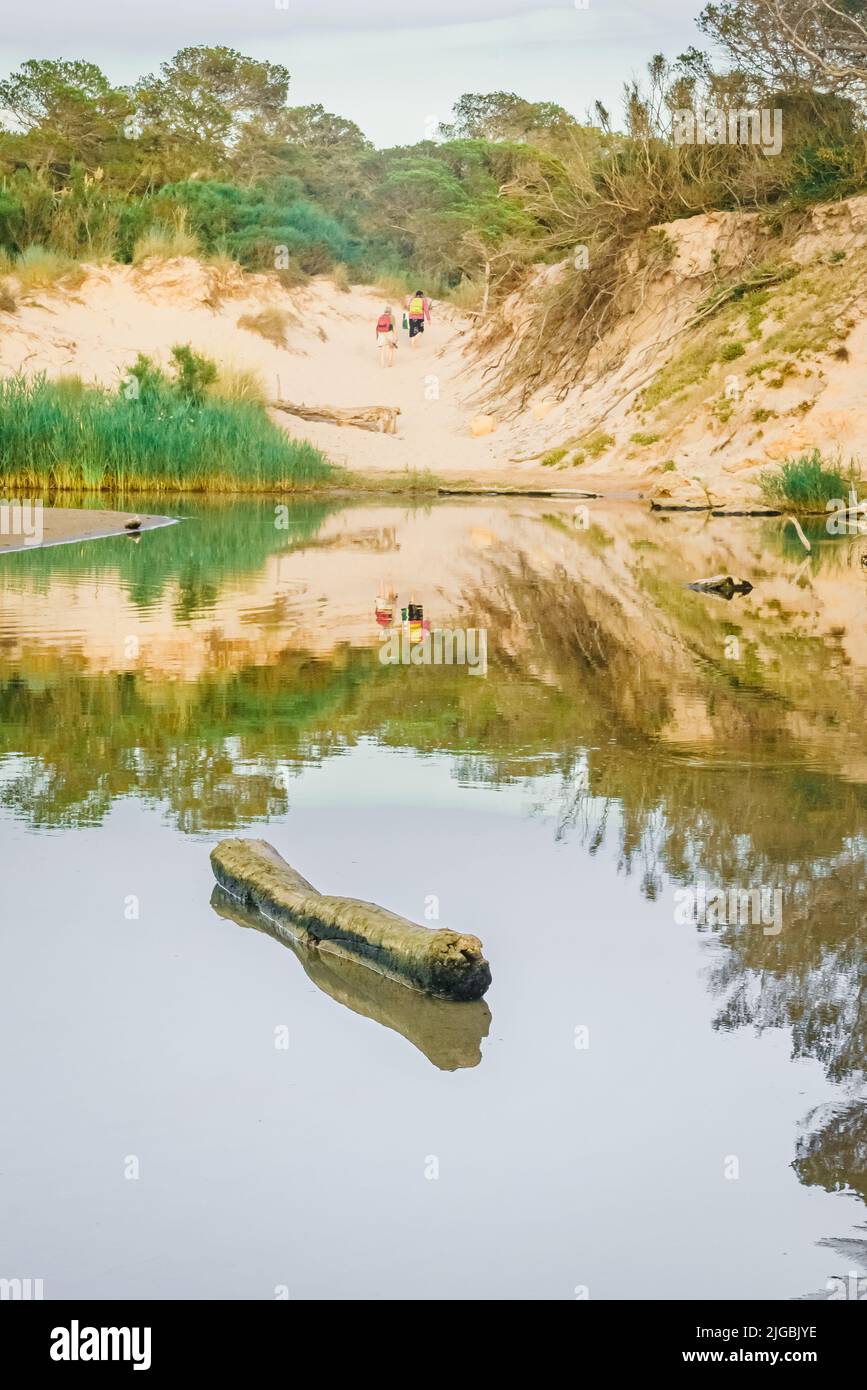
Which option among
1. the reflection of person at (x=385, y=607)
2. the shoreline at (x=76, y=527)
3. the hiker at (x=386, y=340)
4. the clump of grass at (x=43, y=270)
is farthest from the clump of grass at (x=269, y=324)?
the reflection of person at (x=385, y=607)

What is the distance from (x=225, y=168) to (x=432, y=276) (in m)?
9.22

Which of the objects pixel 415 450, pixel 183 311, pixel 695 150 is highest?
pixel 695 150

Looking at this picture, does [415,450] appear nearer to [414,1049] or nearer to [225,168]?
[225,168]

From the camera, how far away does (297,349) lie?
40.4 meters

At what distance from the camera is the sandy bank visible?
18.5m

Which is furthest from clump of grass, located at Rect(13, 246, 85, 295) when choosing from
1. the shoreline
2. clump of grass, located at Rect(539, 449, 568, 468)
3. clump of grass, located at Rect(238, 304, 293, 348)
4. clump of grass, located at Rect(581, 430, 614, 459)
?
the shoreline

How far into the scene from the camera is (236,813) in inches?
258

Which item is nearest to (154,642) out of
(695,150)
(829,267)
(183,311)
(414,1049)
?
(414,1049)

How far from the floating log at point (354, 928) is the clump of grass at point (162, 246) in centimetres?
3769

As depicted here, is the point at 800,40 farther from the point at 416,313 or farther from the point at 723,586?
the point at 723,586

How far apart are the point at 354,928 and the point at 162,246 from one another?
3873cm

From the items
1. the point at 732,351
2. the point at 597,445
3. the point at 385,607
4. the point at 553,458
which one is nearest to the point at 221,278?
the point at 553,458
